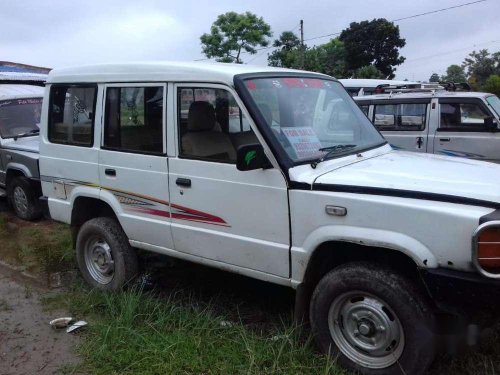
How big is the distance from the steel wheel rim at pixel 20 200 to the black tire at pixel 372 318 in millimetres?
5509

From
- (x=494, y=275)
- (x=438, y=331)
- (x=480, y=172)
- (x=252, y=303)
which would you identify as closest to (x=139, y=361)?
(x=252, y=303)

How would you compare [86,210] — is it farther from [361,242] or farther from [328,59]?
[328,59]

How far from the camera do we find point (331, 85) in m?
4.32

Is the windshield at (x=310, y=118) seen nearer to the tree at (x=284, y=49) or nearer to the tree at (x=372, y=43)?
the tree at (x=284, y=49)

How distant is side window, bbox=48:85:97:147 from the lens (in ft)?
15.0

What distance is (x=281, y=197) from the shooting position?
3324mm

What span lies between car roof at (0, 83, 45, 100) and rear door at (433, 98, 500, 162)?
6.58 metres

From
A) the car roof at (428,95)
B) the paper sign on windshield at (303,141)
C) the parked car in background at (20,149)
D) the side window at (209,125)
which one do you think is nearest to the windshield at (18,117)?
the parked car in background at (20,149)

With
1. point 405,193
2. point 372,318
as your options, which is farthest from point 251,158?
point 372,318

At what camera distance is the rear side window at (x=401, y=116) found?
8.70m

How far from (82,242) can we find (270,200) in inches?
89.9

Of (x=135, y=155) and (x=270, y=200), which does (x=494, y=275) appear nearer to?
(x=270, y=200)

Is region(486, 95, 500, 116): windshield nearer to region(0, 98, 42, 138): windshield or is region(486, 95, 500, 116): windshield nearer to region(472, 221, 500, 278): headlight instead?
region(472, 221, 500, 278): headlight

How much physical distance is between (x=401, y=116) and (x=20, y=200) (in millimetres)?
6180
